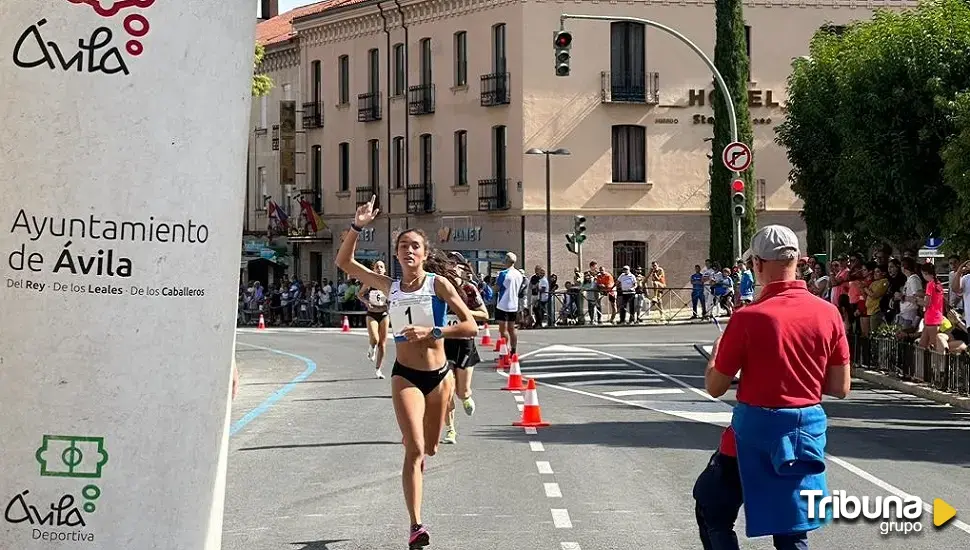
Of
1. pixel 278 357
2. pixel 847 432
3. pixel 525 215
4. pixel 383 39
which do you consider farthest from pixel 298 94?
pixel 847 432

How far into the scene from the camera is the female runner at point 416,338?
30.9 feet

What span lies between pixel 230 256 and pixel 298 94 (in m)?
62.8

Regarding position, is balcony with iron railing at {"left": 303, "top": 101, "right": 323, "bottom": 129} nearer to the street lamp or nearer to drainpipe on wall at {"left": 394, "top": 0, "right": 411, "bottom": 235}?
drainpipe on wall at {"left": 394, "top": 0, "right": 411, "bottom": 235}

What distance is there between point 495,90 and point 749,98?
8.28m

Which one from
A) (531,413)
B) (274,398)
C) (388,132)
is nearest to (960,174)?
(531,413)

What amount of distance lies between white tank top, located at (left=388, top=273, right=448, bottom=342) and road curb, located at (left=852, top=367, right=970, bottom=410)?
37.2ft

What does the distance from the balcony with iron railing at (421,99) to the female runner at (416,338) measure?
47531 mm

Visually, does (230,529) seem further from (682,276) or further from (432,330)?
(682,276)

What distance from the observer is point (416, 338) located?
9.77 m

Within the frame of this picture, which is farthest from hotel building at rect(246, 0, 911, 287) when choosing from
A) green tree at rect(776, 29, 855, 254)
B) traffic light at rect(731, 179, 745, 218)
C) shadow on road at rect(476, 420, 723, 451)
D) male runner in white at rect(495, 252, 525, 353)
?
shadow on road at rect(476, 420, 723, 451)

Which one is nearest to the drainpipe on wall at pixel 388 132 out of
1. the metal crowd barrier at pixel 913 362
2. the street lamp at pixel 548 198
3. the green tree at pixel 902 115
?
the street lamp at pixel 548 198

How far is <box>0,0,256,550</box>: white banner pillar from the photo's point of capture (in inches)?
196

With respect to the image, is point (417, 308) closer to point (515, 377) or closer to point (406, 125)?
point (515, 377)

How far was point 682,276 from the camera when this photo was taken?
5347 centimetres
